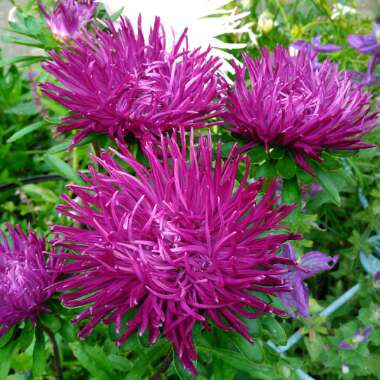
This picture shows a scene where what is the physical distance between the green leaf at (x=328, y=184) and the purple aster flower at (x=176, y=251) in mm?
145

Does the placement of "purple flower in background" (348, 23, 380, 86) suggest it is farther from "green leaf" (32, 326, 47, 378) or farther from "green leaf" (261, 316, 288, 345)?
"green leaf" (32, 326, 47, 378)

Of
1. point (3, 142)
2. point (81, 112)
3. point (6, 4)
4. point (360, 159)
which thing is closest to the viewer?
point (81, 112)

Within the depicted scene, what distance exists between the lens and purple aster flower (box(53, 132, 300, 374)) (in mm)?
581

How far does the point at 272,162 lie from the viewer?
77cm

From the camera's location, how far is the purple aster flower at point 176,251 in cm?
58

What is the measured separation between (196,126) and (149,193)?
15 centimetres

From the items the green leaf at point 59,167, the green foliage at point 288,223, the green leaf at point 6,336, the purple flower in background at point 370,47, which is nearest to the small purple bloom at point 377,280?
the green foliage at point 288,223

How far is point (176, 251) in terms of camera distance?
60 centimetres

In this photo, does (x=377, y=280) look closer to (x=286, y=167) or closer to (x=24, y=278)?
(x=286, y=167)

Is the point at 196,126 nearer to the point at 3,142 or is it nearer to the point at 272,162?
the point at 272,162

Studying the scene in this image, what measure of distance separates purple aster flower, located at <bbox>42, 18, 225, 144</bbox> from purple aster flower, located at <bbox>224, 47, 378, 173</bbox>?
0.15 feet

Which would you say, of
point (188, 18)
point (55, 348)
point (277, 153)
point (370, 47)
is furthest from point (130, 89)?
point (370, 47)

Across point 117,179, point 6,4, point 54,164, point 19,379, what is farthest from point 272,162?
point 6,4

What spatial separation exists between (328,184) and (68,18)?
20.2 inches
